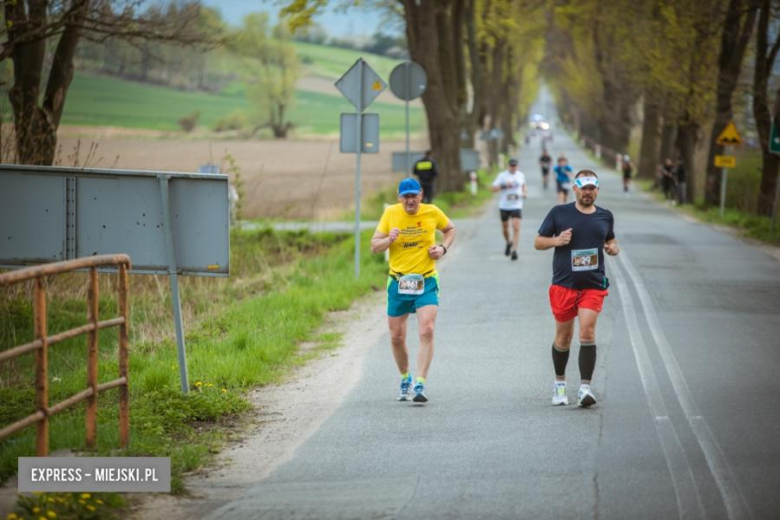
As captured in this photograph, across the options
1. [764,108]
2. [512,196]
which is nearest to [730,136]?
[764,108]

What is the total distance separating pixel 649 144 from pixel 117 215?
53.4 metres

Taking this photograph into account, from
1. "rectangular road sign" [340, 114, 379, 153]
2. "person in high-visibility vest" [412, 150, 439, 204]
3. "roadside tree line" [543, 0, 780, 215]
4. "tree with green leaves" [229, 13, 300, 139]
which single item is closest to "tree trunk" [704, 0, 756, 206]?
"roadside tree line" [543, 0, 780, 215]

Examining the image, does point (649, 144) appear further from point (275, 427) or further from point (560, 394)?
point (275, 427)

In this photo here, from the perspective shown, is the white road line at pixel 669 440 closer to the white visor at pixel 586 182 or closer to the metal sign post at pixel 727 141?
the white visor at pixel 586 182

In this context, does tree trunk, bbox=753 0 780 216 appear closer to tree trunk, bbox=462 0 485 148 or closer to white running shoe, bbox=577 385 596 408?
tree trunk, bbox=462 0 485 148

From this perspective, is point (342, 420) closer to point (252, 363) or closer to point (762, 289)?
point (252, 363)

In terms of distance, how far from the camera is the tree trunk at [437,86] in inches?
1452

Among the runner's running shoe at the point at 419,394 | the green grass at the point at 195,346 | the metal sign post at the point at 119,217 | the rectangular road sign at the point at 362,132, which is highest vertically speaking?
the rectangular road sign at the point at 362,132

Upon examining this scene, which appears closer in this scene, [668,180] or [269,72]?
[668,180]

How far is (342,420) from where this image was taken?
960cm

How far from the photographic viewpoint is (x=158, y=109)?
125 m

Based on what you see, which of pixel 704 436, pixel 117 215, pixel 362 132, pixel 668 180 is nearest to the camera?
pixel 704 436

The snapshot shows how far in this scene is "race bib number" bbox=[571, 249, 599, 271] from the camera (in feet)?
33.1

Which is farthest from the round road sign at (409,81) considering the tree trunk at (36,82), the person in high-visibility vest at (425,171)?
the person in high-visibility vest at (425,171)
